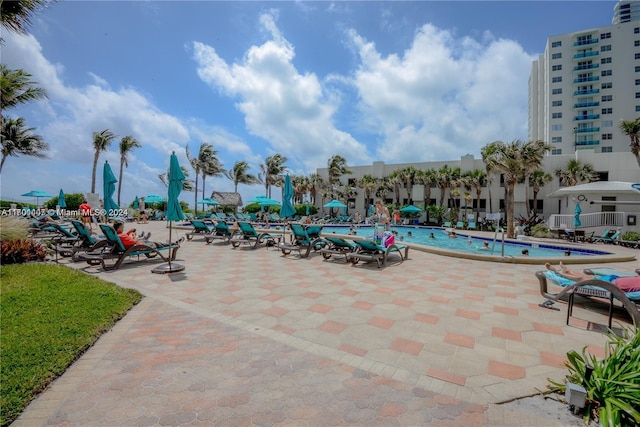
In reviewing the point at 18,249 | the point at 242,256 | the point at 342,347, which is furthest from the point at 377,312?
the point at 18,249

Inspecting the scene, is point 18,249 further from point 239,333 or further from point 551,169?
point 551,169

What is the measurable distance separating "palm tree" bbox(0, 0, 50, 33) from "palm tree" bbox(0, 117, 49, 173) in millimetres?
22017

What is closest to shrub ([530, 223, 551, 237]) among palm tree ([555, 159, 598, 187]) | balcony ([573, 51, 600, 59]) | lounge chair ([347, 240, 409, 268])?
palm tree ([555, 159, 598, 187])

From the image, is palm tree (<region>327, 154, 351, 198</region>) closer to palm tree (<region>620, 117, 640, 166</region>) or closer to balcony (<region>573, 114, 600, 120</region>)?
palm tree (<region>620, 117, 640, 166</region>)

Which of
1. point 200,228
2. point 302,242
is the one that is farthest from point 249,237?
point 200,228

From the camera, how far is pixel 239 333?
12.6 ft

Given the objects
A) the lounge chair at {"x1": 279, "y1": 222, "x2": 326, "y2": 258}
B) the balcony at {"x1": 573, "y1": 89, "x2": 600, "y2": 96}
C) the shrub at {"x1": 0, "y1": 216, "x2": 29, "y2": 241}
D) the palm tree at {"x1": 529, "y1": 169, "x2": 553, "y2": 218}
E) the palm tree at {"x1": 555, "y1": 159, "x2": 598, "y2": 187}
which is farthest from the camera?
the balcony at {"x1": 573, "y1": 89, "x2": 600, "y2": 96}

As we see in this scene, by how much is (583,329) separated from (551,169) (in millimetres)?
34001

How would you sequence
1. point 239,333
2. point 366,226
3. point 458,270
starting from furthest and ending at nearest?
point 366,226 < point 458,270 < point 239,333

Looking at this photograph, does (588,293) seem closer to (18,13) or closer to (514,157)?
(18,13)

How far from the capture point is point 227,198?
122 feet

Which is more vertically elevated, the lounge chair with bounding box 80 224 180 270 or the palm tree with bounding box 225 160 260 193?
the palm tree with bounding box 225 160 260 193

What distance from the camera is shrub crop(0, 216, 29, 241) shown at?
Answer: 7682 millimetres

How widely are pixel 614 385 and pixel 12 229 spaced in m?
11.9
